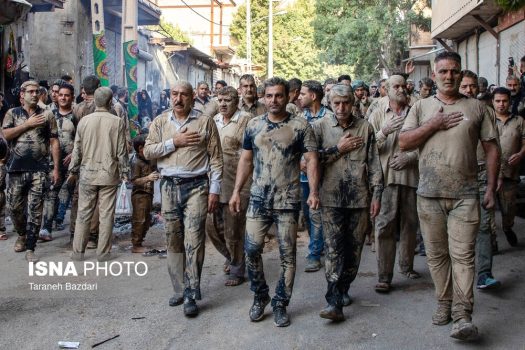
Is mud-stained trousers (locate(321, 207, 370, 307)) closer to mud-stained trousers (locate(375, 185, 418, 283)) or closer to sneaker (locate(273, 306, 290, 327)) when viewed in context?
sneaker (locate(273, 306, 290, 327))

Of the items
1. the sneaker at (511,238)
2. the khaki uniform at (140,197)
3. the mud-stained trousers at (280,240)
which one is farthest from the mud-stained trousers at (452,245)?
the khaki uniform at (140,197)

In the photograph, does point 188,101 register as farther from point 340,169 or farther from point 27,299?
point 27,299

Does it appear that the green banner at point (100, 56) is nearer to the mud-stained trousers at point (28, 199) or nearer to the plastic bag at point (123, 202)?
the plastic bag at point (123, 202)

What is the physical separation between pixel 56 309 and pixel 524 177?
305 inches

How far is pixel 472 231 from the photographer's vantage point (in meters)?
4.59

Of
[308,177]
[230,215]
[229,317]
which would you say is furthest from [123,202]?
[308,177]

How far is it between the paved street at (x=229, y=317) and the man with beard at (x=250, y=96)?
188 cm

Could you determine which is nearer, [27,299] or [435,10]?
[27,299]

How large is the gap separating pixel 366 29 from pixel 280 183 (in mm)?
24907

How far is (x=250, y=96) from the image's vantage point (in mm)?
7152

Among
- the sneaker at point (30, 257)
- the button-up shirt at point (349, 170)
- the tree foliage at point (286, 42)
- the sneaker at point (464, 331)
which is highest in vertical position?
the tree foliage at point (286, 42)

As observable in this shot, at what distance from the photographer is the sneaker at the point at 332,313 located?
16.5 feet

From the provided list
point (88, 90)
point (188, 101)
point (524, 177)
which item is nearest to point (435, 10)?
point (524, 177)

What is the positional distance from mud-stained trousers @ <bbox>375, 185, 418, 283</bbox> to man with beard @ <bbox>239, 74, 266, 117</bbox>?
1964mm
